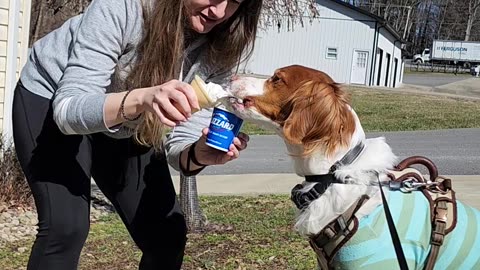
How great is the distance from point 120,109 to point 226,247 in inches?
119

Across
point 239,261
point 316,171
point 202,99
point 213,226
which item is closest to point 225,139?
point 202,99

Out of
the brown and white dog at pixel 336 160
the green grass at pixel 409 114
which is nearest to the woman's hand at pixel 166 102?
the brown and white dog at pixel 336 160

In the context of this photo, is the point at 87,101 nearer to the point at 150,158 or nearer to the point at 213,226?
the point at 150,158

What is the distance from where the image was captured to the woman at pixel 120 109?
105 inches

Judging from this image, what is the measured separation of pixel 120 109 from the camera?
257 cm

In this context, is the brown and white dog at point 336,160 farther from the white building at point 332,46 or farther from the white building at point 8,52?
the white building at point 332,46

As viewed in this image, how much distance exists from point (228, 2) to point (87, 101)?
824mm

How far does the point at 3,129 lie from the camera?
25.1 feet

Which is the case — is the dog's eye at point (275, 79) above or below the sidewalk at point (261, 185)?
above

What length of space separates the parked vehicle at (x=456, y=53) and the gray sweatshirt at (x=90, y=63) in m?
66.2

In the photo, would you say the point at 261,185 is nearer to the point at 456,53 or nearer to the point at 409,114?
the point at 409,114

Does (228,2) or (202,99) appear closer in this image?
(202,99)

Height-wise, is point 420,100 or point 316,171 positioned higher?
point 316,171

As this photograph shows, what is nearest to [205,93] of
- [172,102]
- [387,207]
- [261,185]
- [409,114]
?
[172,102]
